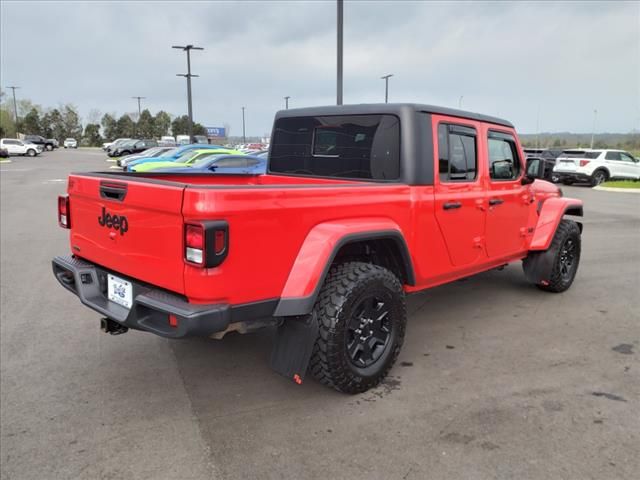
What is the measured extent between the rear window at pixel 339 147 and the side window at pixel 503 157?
1249 millimetres

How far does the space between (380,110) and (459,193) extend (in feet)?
3.02

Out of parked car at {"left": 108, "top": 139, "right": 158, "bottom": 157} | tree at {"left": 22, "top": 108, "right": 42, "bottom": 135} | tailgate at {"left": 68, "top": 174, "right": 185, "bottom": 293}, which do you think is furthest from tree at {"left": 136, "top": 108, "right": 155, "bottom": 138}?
tailgate at {"left": 68, "top": 174, "right": 185, "bottom": 293}

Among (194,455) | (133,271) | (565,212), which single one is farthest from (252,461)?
(565,212)

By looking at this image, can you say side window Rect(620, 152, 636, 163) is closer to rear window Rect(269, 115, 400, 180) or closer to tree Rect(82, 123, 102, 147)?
rear window Rect(269, 115, 400, 180)

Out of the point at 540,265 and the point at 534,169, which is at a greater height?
the point at 534,169

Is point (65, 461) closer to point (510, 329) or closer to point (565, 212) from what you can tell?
point (510, 329)

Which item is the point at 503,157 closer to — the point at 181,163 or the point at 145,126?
the point at 181,163

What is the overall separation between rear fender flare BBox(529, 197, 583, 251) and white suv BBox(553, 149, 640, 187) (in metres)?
17.6

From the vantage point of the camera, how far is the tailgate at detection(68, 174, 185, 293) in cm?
263

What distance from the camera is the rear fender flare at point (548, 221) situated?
17.0 feet

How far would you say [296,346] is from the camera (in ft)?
9.73

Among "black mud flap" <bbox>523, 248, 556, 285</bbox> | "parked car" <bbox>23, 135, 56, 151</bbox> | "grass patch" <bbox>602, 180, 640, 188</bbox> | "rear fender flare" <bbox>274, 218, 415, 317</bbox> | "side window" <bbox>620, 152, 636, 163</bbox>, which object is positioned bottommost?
"black mud flap" <bbox>523, 248, 556, 285</bbox>

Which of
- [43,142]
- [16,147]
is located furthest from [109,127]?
[16,147]

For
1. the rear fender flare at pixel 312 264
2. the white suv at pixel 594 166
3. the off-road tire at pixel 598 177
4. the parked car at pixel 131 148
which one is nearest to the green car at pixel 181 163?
the white suv at pixel 594 166
